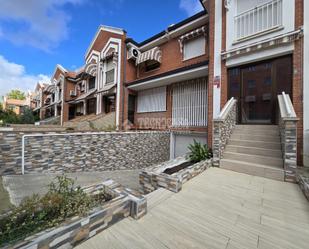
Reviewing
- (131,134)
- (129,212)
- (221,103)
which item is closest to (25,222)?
(129,212)

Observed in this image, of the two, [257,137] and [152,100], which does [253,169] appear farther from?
[152,100]

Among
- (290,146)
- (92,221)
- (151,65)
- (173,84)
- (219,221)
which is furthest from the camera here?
(151,65)

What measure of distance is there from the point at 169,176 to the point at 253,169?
3033 millimetres

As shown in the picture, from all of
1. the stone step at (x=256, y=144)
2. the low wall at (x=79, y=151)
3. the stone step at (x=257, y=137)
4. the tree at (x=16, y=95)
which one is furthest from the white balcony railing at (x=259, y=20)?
the tree at (x=16, y=95)

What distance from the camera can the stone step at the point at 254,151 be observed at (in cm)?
543

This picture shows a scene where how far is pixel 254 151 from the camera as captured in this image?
582 cm

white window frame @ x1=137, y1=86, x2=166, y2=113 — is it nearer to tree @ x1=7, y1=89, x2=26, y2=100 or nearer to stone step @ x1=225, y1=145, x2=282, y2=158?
stone step @ x1=225, y1=145, x2=282, y2=158

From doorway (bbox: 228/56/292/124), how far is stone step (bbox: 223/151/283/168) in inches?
94.1

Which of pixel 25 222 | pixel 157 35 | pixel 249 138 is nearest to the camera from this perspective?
pixel 25 222

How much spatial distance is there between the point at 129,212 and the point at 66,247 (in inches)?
43.6

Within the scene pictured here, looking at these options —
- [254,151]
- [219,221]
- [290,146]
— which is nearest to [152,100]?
[254,151]

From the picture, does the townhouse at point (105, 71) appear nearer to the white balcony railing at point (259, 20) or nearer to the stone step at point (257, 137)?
the white balcony railing at point (259, 20)

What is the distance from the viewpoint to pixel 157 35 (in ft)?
40.9

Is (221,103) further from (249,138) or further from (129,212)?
(129,212)
